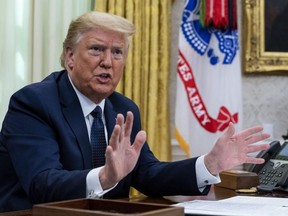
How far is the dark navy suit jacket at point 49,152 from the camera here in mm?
1829

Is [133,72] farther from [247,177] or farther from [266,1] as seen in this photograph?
[247,177]

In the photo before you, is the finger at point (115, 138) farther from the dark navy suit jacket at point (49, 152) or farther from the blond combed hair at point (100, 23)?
the blond combed hair at point (100, 23)

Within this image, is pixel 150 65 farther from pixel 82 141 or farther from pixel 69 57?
pixel 82 141

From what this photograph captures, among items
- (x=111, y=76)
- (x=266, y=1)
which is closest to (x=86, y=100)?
(x=111, y=76)

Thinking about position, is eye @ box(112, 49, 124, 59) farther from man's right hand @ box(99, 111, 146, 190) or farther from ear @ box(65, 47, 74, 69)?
man's right hand @ box(99, 111, 146, 190)

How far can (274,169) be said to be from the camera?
89.0 inches

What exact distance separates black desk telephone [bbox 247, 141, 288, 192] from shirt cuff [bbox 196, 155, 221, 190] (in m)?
0.26

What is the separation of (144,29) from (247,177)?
238 centimetres

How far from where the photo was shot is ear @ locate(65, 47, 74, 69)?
91.5 inches

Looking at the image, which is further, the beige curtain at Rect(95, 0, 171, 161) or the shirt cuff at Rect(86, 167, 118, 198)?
the beige curtain at Rect(95, 0, 171, 161)

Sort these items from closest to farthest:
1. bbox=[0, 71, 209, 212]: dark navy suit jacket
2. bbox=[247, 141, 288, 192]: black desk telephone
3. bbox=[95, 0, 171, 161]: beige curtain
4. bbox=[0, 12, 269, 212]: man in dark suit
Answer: bbox=[0, 12, 269, 212]: man in dark suit → bbox=[0, 71, 209, 212]: dark navy suit jacket → bbox=[247, 141, 288, 192]: black desk telephone → bbox=[95, 0, 171, 161]: beige curtain

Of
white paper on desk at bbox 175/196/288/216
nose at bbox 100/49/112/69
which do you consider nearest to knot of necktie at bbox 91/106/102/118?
nose at bbox 100/49/112/69

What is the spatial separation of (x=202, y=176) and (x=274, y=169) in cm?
39

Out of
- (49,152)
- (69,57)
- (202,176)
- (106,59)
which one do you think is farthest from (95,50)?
(202,176)
